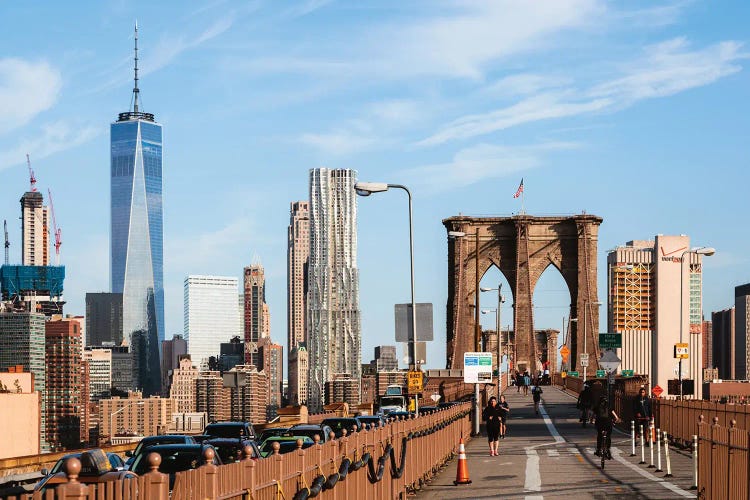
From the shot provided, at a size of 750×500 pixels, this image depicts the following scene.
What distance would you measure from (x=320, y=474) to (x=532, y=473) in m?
14.9

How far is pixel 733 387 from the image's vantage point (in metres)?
161

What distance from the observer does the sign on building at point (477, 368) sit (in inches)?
1807

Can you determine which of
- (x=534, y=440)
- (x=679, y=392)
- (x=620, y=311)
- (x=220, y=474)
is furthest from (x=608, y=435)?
(x=620, y=311)

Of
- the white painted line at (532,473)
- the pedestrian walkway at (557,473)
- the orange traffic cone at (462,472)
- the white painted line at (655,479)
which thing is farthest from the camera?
the orange traffic cone at (462,472)

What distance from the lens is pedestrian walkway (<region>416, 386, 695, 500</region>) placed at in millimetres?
25531

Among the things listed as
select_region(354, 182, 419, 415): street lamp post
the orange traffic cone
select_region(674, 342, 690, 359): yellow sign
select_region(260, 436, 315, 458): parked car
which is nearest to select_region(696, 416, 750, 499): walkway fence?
select_region(260, 436, 315, 458): parked car

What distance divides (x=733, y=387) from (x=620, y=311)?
17.3 metres

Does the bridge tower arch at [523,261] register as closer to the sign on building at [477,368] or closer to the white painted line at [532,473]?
the sign on building at [477,368]

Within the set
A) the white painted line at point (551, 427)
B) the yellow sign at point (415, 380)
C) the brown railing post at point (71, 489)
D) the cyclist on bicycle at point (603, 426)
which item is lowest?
the white painted line at point (551, 427)

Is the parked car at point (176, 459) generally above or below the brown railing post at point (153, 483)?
below

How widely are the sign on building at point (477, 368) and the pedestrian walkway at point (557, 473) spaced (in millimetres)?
2185

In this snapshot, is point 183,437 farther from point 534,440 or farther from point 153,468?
point 534,440

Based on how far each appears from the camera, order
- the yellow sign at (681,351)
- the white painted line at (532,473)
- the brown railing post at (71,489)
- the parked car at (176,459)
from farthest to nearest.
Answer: the yellow sign at (681,351)
the white painted line at (532,473)
the parked car at (176,459)
the brown railing post at (71,489)

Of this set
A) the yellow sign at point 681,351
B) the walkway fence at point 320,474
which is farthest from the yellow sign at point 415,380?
the yellow sign at point 681,351
